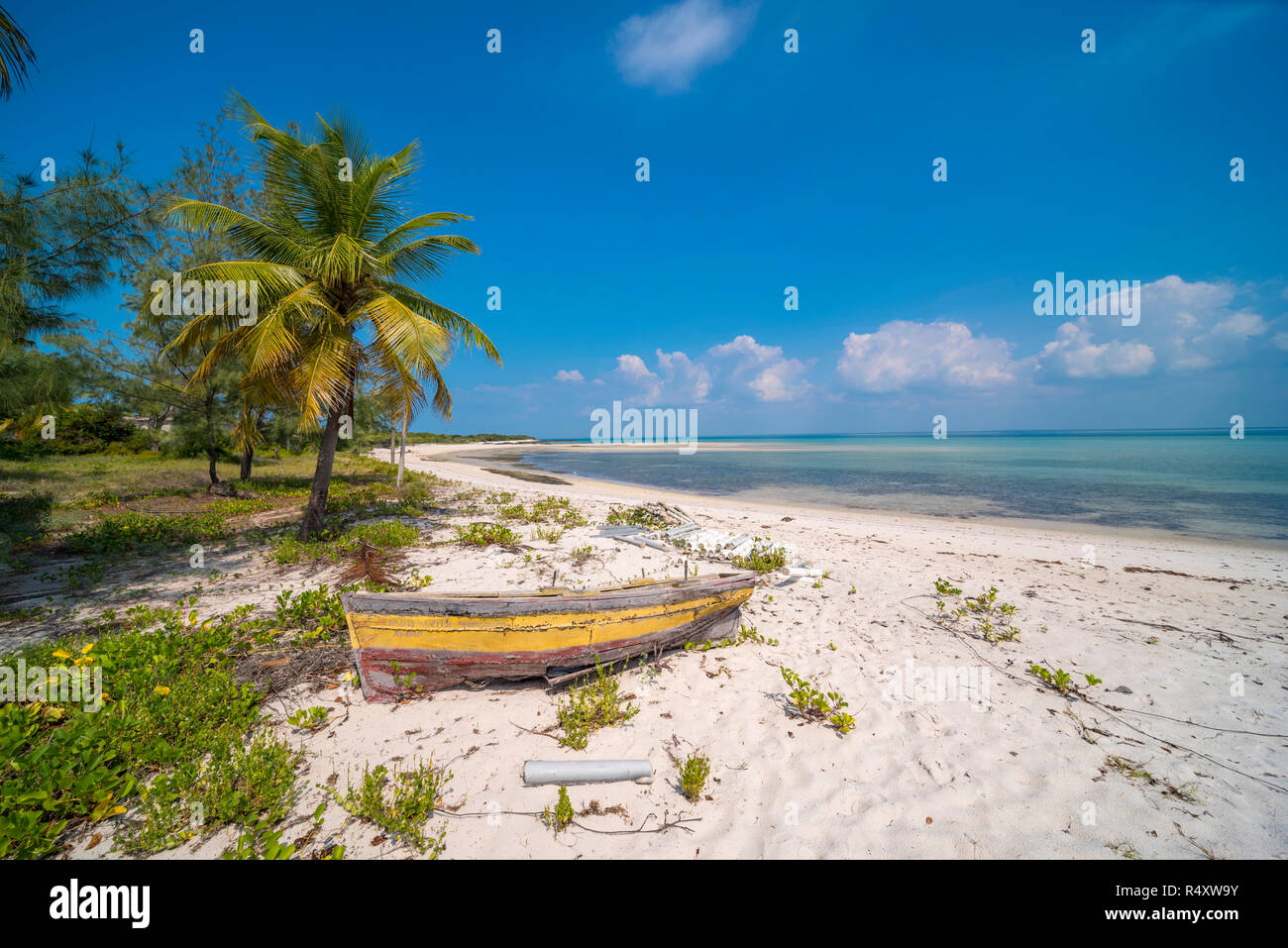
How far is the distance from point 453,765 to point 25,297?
38.8 feet

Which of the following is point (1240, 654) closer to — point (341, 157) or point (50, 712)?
point (50, 712)

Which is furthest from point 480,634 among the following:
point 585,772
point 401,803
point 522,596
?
point 585,772

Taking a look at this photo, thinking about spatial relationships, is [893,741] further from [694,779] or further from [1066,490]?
[1066,490]

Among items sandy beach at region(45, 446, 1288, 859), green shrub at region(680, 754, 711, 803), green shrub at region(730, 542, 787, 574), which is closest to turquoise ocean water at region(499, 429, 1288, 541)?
sandy beach at region(45, 446, 1288, 859)

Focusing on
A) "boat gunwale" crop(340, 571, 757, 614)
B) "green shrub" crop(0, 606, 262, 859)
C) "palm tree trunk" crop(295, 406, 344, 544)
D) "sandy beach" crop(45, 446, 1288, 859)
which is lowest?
"sandy beach" crop(45, 446, 1288, 859)

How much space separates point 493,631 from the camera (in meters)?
4.78

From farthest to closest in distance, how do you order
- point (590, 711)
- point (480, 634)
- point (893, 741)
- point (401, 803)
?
point (480, 634) → point (590, 711) → point (893, 741) → point (401, 803)

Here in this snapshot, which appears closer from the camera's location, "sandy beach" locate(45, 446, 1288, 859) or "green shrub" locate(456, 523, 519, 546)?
"sandy beach" locate(45, 446, 1288, 859)

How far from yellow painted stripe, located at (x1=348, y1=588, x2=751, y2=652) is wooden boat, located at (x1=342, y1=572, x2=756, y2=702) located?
1 cm

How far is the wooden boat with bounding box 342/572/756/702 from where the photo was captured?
4.64 metres

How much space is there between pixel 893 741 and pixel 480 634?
→ 4.38 metres

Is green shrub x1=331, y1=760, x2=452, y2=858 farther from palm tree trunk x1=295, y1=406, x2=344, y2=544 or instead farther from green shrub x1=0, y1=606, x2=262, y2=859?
palm tree trunk x1=295, y1=406, x2=344, y2=544
